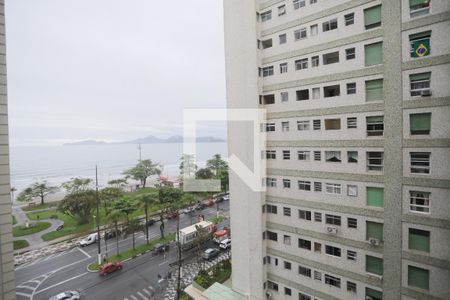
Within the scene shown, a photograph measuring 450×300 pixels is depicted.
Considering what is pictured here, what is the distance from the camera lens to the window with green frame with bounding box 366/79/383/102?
10773mm

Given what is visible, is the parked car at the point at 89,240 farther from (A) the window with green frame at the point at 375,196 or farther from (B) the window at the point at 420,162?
(B) the window at the point at 420,162

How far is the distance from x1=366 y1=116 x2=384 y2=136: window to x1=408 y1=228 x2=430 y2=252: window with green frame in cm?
453

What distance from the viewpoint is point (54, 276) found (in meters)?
21.4

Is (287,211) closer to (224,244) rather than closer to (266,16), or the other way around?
(266,16)

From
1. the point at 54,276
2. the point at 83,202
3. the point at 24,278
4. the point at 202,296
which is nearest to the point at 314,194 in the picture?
the point at 202,296

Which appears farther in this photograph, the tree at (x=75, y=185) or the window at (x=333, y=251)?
the tree at (x=75, y=185)

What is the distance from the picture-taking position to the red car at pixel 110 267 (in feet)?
70.4

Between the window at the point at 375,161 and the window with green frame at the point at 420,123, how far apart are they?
1605 millimetres

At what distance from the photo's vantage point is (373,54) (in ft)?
35.7

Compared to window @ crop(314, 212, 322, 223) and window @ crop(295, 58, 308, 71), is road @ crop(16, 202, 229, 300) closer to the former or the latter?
window @ crop(314, 212, 322, 223)

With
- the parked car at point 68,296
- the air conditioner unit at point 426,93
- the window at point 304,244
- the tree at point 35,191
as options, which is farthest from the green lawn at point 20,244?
the air conditioner unit at point 426,93

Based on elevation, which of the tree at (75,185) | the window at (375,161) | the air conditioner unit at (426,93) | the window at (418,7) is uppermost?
the window at (418,7)

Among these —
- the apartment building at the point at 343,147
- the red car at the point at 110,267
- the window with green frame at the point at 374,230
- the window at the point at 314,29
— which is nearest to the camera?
the apartment building at the point at 343,147

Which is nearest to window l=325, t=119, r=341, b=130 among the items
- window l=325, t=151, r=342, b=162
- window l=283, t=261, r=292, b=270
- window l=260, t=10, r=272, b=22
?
window l=325, t=151, r=342, b=162
